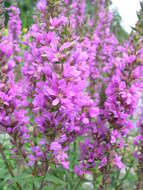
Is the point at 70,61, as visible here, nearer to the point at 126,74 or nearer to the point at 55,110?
the point at 55,110

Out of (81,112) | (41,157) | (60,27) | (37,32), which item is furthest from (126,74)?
(41,157)

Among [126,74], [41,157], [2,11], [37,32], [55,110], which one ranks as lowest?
[41,157]

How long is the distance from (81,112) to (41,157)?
2.17 ft

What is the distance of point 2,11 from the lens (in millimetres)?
3459

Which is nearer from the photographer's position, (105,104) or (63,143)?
(105,104)

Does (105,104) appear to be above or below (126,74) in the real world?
below

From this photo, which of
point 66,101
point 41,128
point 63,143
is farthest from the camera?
point 63,143

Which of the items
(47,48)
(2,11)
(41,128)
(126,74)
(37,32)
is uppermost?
(2,11)

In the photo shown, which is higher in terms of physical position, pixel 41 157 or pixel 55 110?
pixel 55 110

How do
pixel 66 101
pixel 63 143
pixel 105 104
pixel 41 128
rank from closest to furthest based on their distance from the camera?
pixel 66 101 < pixel 41 128 < pixel 105 104 < pixel 63 143

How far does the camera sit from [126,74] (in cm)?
340

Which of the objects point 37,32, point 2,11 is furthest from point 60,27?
point 2,11

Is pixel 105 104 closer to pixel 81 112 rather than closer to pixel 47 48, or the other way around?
pixel 81 112

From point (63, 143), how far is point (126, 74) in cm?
109
